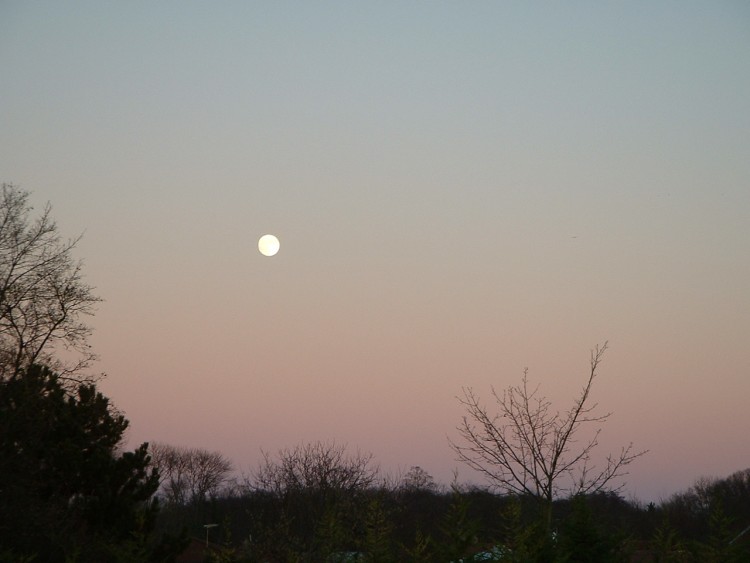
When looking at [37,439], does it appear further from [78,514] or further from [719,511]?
[719,511]

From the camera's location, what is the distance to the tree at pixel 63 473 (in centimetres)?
1998

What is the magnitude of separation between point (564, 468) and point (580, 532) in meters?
7.21

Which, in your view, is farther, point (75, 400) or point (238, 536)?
point (238, 536)

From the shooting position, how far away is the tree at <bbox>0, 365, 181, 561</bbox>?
65.6ft

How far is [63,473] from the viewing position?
24.4 m

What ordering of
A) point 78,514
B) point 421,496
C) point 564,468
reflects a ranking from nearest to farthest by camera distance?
point 564,468 → point 78,514 → point 421,496

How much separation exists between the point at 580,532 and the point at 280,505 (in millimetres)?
27015

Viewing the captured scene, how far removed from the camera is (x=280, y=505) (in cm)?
3500

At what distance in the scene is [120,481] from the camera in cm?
2511

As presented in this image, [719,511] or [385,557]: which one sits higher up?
[719,511]

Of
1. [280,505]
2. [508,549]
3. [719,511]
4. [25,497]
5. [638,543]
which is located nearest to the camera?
[508,549]

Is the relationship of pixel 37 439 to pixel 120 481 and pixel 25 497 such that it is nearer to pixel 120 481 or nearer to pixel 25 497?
pixel 25 497

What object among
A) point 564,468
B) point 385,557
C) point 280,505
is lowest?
point 385,557

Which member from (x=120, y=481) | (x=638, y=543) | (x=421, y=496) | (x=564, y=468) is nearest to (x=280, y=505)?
(x=120, y=481)
